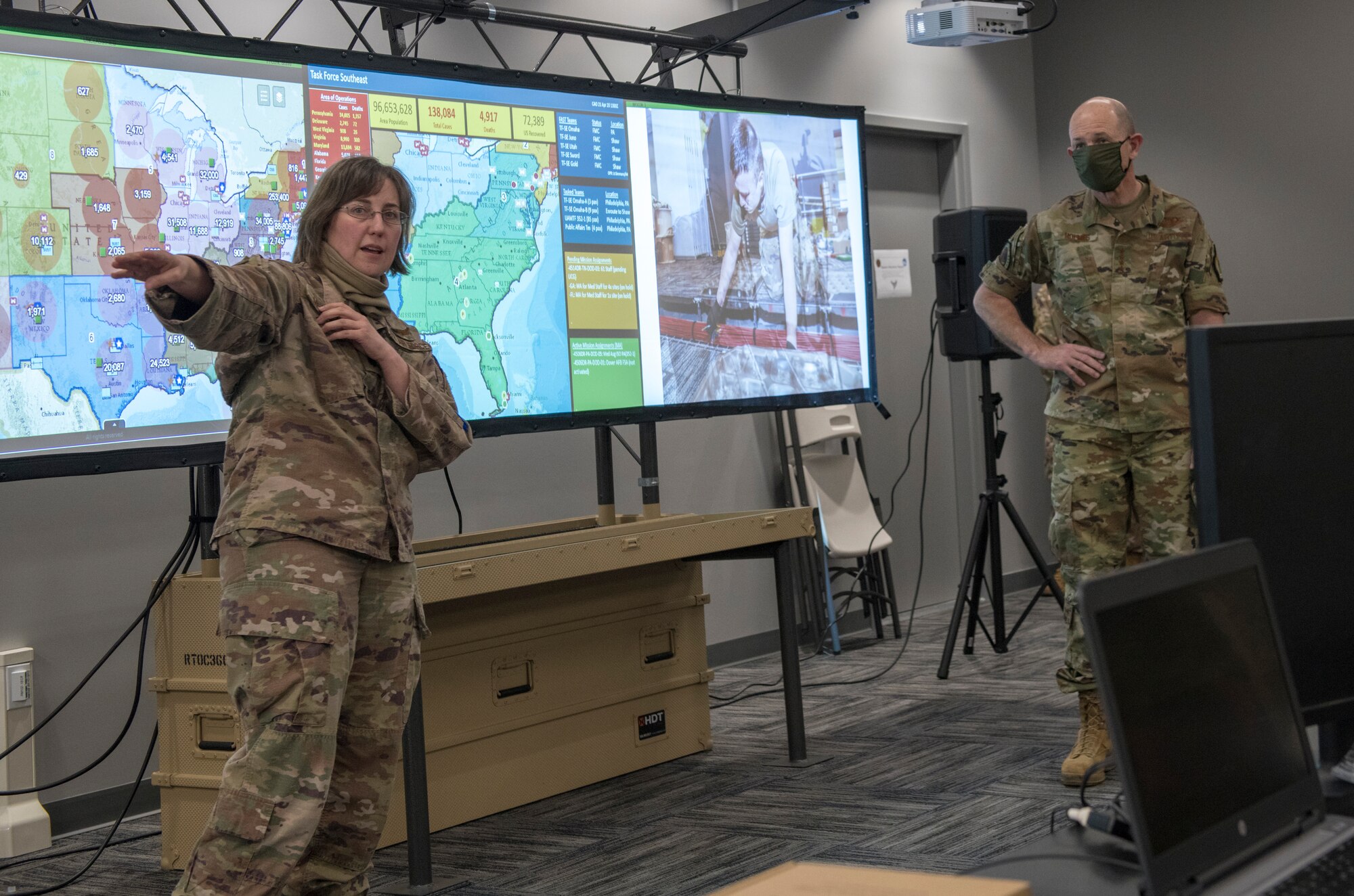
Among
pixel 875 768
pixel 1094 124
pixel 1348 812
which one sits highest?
pixel 1094 124

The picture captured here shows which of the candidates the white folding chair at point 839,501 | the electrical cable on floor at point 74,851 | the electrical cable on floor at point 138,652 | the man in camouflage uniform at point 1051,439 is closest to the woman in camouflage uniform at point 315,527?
the electrical cable on floor at point 138,652

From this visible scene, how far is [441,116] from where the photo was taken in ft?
10.9

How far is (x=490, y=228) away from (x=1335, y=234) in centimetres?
457

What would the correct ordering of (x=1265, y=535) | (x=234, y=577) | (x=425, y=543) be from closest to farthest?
(x=1265, y=535)
(x=234, y=577)
(x=425, y=543)

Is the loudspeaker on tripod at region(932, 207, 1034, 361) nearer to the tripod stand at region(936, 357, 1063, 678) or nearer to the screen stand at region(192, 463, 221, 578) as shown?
the tripod stand at region(936, 357, 1063, 678)

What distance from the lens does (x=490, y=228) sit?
337 centimetres

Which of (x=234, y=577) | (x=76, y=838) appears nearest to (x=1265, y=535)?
(x=234, y=577)

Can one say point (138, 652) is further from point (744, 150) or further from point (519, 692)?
point (744, 150)

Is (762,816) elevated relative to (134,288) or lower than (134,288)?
lower

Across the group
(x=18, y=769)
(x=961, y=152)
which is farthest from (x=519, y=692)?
(x=961, y=152)

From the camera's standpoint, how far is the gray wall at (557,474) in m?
3.50

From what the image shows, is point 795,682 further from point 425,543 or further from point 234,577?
point 234,577

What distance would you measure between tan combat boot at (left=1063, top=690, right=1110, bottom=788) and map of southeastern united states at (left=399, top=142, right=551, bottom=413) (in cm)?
170

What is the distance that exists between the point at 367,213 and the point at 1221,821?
1.90 metres
